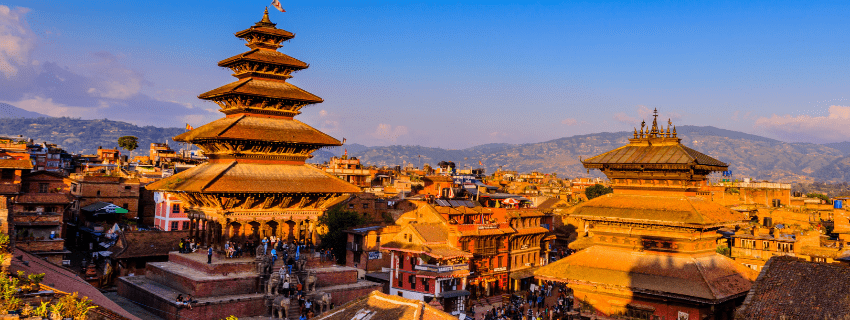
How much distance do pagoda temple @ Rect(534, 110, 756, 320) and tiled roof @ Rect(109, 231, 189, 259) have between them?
2881 centimetres

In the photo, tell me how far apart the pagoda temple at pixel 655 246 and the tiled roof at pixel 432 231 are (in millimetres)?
28282

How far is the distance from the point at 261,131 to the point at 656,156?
71.2 ft

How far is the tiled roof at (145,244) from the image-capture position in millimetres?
39812

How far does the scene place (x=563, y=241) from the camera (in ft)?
245

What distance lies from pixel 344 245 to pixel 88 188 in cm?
2432

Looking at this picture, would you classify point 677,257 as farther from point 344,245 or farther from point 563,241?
point 563,241

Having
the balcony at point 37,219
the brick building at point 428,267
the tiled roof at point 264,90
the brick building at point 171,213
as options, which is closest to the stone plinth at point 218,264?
the tiled roof at point 264,90

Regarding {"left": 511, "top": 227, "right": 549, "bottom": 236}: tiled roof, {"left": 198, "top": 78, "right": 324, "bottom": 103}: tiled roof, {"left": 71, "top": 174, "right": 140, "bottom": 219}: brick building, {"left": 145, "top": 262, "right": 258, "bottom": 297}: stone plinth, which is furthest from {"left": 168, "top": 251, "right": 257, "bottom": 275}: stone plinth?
{"left": 511, "top": 227, "right": 549, "bottom": 236}: tiled roof

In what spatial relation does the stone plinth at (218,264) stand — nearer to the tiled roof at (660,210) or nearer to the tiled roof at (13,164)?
the tiled roof at (660,210)

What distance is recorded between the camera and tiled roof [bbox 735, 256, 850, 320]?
15.0 metres

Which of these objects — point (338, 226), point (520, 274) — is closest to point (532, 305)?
point (520, 274)

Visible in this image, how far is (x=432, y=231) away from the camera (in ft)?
169

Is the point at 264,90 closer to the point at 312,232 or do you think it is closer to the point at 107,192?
the point at 312,232

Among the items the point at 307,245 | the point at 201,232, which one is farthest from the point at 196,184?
the point at 307,245
